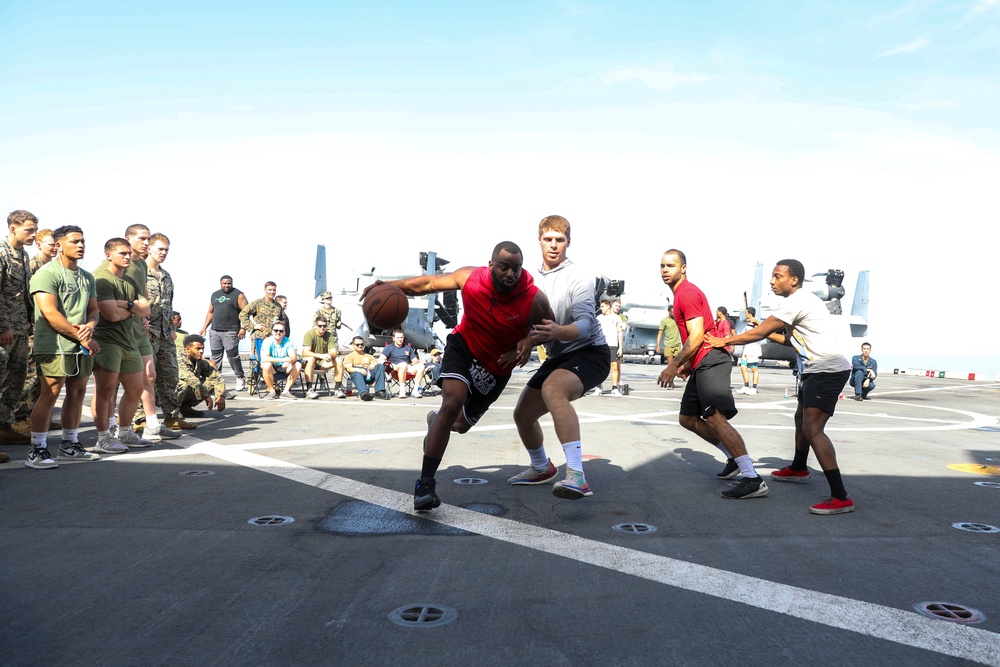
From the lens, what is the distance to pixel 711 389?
5367 millimetres

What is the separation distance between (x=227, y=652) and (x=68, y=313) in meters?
4.64

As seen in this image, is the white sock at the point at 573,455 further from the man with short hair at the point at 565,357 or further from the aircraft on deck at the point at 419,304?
the aircraft on deck at the point at 419,304

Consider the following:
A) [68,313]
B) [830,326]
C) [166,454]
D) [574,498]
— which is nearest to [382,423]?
[166,454]

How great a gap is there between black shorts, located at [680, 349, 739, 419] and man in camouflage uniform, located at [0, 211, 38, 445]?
606 centimetres

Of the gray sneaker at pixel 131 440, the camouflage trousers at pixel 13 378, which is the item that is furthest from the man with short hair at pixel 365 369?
the camouflage trousers at pixel 13 378

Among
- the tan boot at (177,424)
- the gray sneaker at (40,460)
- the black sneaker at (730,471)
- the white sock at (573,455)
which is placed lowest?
the tan boot at (177,424)

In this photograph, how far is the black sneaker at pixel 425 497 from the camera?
4238 mm

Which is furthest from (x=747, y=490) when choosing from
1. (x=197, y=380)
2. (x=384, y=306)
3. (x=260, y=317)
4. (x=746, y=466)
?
(x=260, y=317)

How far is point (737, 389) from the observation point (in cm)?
1817

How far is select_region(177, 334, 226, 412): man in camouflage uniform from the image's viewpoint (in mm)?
8703

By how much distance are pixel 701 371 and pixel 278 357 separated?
32.0 feet

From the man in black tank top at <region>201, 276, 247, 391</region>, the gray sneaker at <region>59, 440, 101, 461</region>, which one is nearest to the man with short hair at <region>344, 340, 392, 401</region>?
the man in black tank top at <region>201, 276, 247, 391</region>

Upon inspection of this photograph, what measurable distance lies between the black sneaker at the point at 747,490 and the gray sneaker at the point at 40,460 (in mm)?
5461

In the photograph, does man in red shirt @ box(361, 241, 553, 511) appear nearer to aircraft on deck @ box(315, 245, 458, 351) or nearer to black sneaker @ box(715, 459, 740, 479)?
black sneaker @ box(715, 459, 740, 479)
